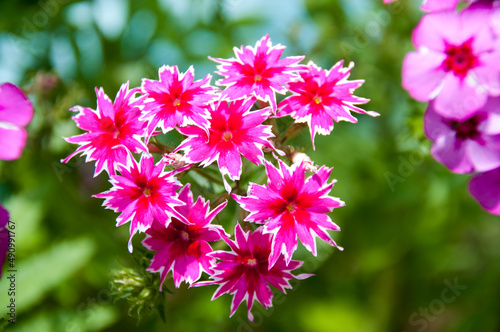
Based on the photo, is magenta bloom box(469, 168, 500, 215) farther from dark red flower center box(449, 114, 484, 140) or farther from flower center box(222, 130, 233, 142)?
flower center box(222, 130, 233, 142)

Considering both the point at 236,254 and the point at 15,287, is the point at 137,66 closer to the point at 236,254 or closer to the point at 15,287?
the point at 15,287

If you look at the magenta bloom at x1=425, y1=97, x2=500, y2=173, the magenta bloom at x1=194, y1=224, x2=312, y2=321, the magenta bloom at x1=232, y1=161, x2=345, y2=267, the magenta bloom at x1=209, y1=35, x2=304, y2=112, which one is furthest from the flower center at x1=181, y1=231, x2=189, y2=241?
the magenta bloom at x1=425, y1=97, x2=500, y2=173

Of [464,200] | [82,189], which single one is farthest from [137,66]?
[464,200]

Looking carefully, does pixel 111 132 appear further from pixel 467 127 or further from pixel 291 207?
pixel 467 127

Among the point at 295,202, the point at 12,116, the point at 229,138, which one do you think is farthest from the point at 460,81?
the point at 12,116

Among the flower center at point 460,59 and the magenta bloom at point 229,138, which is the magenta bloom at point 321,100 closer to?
the magenta bloom at point 229,138

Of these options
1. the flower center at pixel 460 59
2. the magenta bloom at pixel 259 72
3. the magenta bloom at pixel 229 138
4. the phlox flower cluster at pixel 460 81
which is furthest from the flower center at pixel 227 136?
the flower center at pixel 460 59

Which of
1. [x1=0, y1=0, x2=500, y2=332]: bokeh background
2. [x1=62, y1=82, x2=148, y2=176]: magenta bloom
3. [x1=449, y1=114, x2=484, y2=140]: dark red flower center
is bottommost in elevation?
[x1=0, y1=0, x2=500, y2=332]: bokeh background
